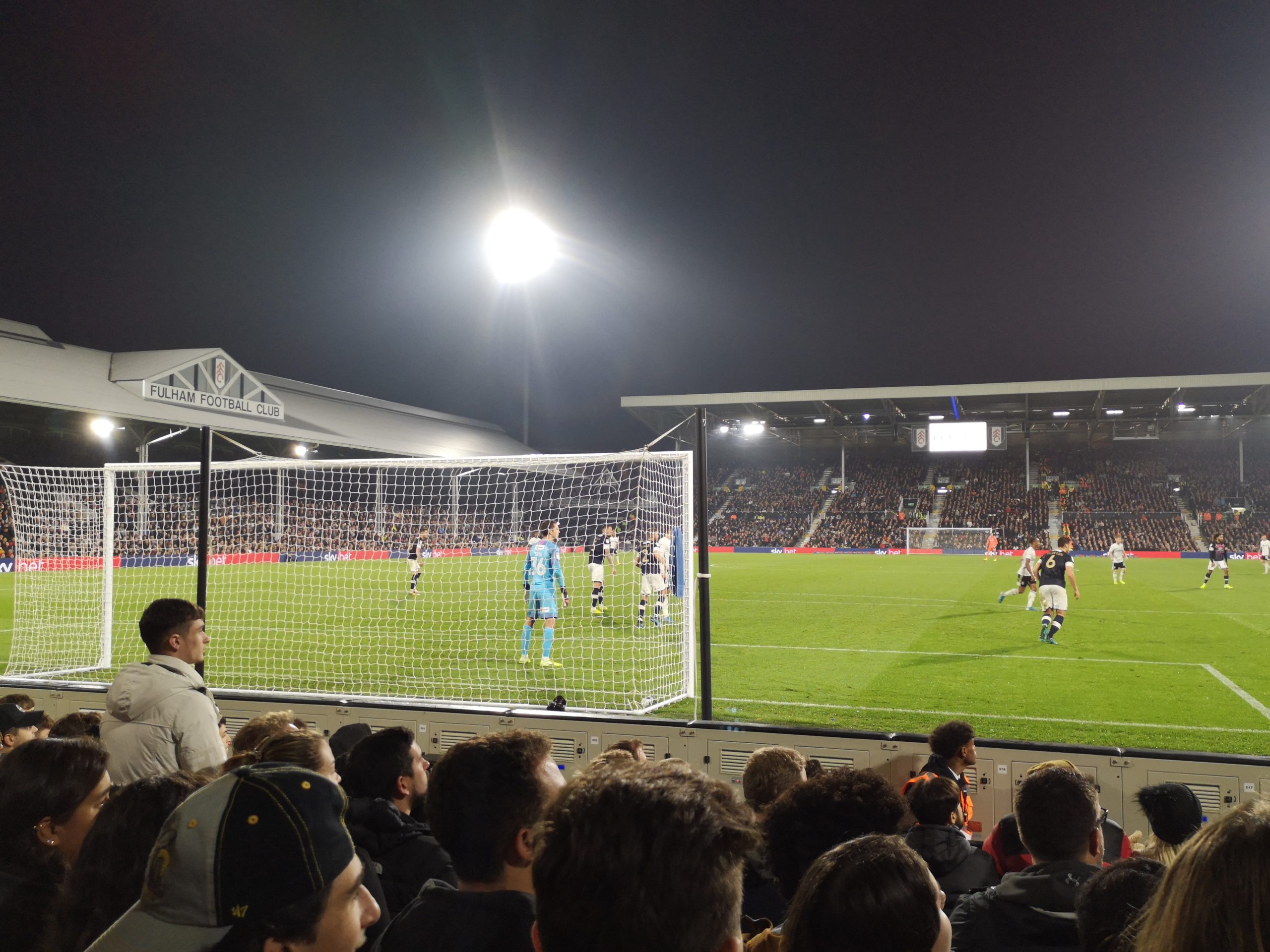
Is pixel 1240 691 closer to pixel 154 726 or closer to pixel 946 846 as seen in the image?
pixel 946 846

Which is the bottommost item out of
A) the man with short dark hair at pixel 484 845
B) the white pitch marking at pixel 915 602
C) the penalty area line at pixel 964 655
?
the penalty area line at pixel 964 655

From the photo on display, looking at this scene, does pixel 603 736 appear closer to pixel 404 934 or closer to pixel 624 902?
pixel 404 934

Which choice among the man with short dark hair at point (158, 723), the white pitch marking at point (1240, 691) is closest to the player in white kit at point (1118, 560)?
the white pitch marking at point (1240, 691)

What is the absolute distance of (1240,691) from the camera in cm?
1058

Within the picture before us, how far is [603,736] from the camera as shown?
251 inches

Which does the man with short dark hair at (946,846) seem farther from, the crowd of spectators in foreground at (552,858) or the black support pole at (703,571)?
the black support pole at (703,571)

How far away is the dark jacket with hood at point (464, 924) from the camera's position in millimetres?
1888

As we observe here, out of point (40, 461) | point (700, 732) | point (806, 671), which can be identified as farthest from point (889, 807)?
point (40, 461)

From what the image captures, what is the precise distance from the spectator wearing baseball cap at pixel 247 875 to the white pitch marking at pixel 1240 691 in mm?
10832

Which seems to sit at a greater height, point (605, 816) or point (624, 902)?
point (605, 816)

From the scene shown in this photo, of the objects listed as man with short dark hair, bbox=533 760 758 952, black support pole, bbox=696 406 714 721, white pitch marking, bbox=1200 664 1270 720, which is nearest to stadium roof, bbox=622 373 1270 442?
white pitch marking, bbox=1200 664 1270 720

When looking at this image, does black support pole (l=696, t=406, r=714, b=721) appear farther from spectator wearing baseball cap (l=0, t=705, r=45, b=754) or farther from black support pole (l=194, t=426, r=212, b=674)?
black support pole (l=194, t=426, r=212, b=674)

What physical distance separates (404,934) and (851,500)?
54669mm

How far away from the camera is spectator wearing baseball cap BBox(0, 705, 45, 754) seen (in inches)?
195
